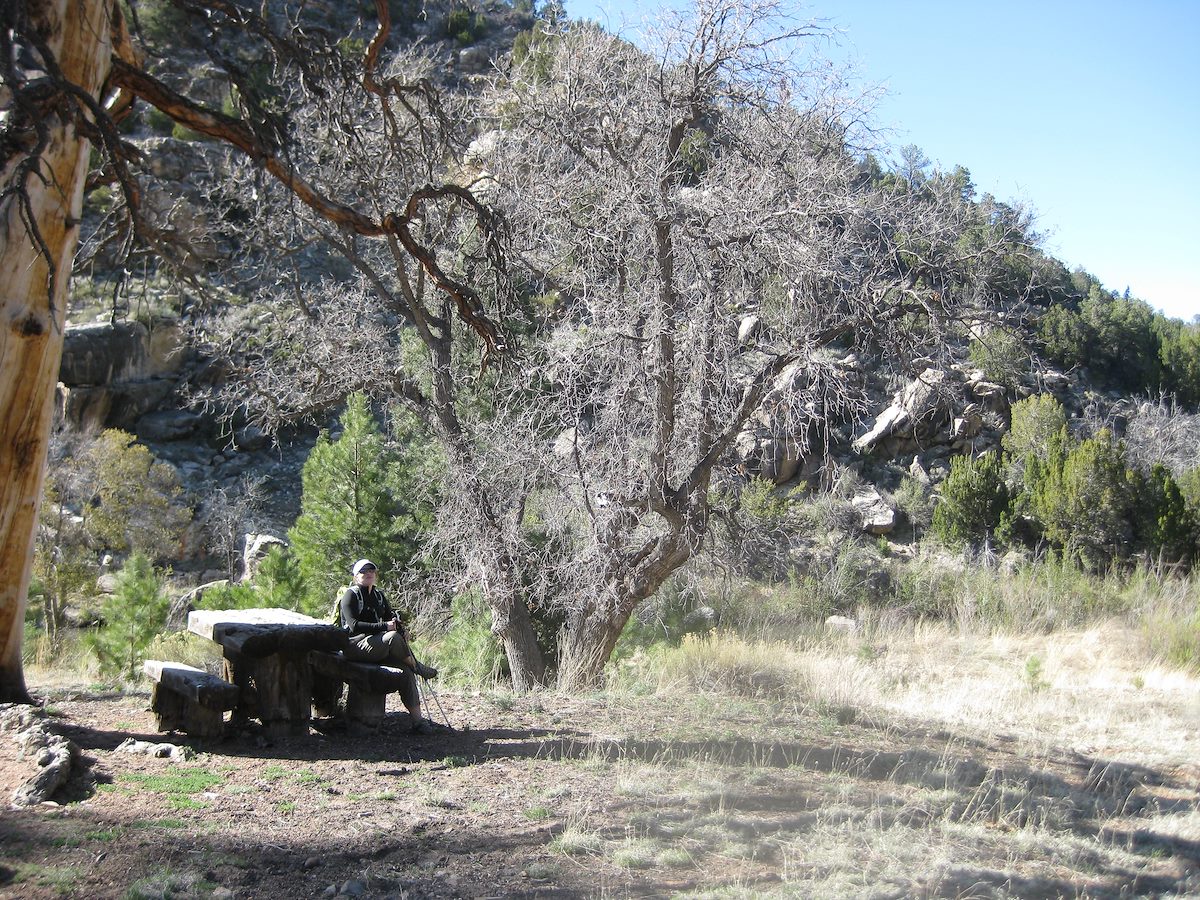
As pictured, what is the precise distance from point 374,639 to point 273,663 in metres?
0.70

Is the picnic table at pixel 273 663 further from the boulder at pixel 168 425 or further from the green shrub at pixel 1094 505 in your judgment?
the boulder at pixel 168 425

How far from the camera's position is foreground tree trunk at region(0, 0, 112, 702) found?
5.28 m

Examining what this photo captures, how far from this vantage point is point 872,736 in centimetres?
762

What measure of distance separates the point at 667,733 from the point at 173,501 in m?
27.8

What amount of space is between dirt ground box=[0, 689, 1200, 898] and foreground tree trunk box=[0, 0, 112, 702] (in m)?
1.05

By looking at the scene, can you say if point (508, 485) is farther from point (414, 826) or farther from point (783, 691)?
point (414, 826)

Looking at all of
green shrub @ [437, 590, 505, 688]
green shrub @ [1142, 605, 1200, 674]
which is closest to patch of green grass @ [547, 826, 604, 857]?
green shrub @ [437, 590, 505, 688]

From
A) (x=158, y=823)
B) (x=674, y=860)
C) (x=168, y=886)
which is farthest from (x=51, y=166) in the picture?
(x=674, y=860)

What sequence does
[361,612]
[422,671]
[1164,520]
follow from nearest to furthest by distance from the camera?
[422,671]
[361,612]
[1164,520]

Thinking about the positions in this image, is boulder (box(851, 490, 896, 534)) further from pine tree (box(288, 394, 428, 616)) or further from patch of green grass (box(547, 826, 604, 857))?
patch of green grass (box(547, 826, 604, 857))

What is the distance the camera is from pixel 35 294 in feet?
17.9

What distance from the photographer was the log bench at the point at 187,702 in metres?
6.07

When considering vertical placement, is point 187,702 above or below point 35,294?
below

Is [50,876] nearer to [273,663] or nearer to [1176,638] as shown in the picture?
[273,663]
